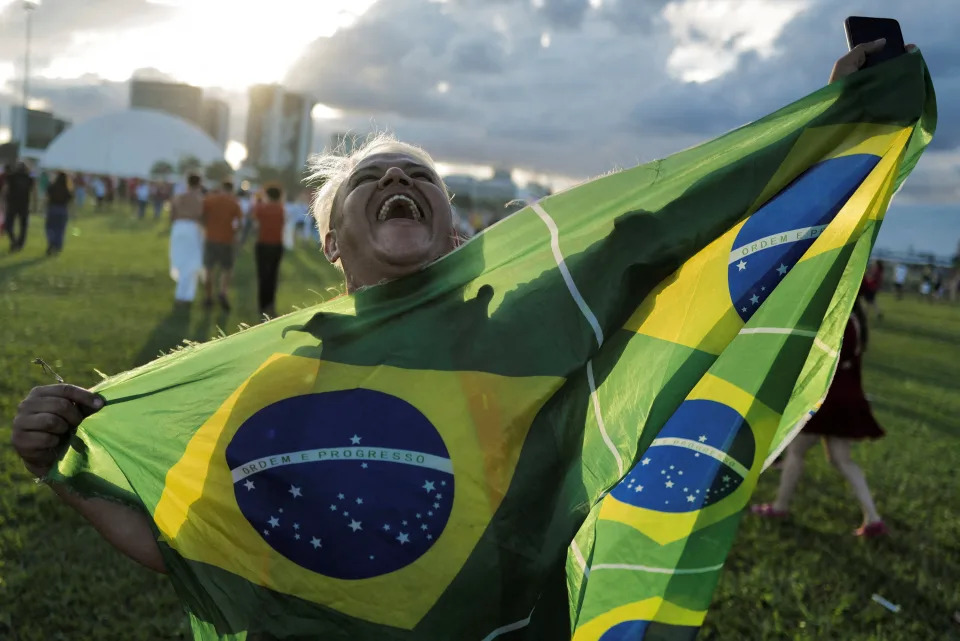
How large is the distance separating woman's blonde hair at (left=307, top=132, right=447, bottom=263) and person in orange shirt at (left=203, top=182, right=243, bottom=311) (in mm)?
9395

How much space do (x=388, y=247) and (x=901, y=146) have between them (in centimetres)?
145

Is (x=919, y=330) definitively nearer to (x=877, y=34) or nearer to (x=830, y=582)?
(x=830, y=582)

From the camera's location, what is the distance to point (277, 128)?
6166 inches

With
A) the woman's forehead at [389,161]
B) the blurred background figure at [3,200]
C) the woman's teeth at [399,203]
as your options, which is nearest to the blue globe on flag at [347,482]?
the woman's teeth at [399,203]

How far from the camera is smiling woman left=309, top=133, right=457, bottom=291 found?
210 cm

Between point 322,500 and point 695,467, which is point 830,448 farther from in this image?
point 322,500

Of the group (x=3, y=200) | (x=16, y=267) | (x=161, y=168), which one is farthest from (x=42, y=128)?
(x=16, y=267)

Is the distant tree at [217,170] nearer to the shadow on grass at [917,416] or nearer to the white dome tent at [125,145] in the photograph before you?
the white dome tent at [125,145]

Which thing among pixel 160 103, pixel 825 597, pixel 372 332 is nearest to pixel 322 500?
pixel 372 332

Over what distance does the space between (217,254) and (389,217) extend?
10.2 metres

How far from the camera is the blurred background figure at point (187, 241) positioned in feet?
38.5

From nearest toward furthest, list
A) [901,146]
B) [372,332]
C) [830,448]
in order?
[372,332]
[901,146]
[830,448]

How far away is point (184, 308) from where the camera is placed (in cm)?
1180

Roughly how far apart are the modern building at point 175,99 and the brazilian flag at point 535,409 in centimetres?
17674
